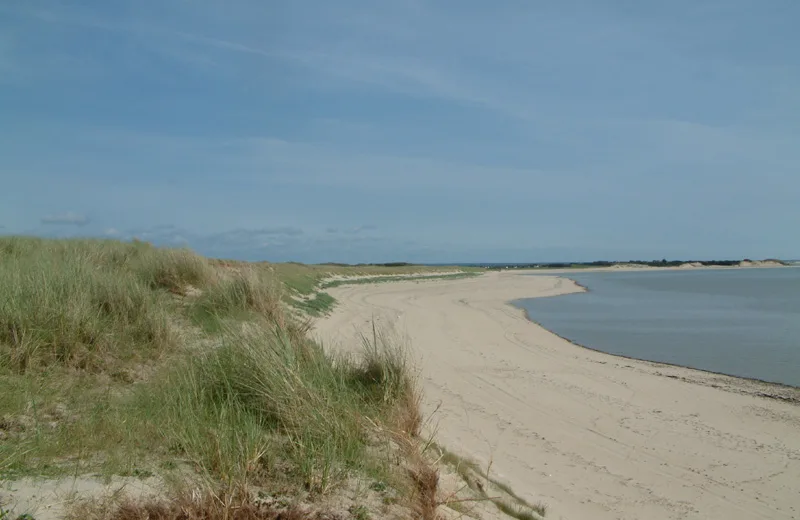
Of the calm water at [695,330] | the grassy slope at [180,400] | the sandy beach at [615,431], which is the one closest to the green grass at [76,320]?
the grassy slope at [180,400]

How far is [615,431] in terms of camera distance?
26.4 feet

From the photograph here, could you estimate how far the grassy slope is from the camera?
4031 mm

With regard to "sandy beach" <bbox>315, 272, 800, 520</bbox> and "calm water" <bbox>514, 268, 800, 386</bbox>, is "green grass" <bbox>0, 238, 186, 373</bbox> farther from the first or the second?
"calm water" <bbox>514, 268, 800, 386</bbox>

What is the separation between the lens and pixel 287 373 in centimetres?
518

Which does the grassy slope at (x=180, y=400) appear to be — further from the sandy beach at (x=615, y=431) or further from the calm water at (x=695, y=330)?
the calm water at (x=695, y=330)

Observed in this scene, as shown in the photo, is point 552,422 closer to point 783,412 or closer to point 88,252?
point 783,412

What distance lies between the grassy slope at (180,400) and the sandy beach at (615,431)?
1.61 m

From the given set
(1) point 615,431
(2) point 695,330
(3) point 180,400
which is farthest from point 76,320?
(2) point 695,330

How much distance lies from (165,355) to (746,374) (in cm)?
1154

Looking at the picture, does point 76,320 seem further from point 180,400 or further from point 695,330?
point 695,330

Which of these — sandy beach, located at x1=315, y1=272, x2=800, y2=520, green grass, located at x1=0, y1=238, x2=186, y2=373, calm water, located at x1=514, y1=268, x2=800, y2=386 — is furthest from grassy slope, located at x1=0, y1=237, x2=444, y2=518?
calm water, located at x1=514, y1=268, x2=800, y2=386

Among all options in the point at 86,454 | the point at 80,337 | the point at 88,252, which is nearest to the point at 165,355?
the point at 80,337

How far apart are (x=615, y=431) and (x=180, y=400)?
584 cm

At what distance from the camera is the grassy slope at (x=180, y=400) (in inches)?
159
